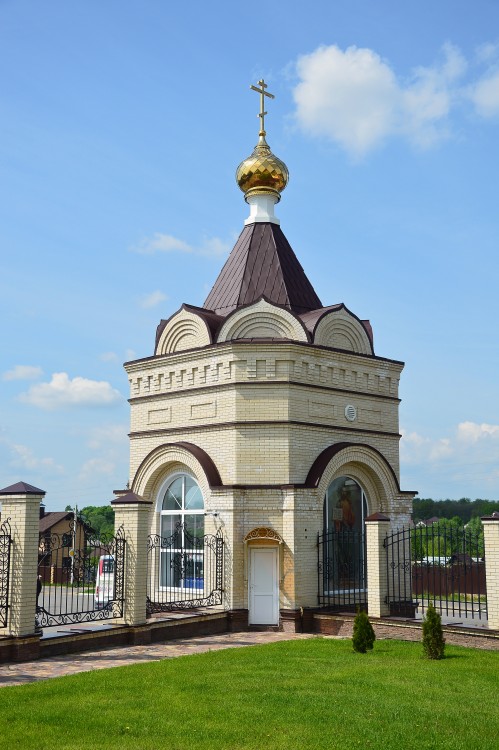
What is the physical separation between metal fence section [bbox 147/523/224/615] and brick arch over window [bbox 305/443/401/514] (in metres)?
2.11

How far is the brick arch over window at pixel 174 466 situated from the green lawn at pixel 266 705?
429cm

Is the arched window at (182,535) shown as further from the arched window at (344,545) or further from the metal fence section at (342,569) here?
the arched window at (344,545)

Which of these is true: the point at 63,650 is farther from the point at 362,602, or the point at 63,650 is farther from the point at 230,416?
the point at 362,602

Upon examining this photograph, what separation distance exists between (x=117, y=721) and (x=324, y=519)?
7.82 m

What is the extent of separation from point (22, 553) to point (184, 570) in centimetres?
480

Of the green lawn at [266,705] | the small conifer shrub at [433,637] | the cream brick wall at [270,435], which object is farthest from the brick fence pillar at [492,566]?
the cream brick wall at [270,435]

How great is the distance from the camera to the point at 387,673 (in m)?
8.88

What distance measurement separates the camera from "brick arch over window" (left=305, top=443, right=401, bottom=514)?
1373 centimetres

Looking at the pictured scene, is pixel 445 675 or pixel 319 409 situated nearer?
pixel 445 675

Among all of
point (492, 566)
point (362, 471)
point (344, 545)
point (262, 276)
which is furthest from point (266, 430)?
point (492, 566)

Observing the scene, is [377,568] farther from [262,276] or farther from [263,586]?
[262,276]

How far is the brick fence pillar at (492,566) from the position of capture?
1075 cm

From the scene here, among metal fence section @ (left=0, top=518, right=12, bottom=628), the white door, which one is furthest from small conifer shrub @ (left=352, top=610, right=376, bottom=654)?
metal fence section @ (left=0, top=518, right=12, bottom=628)

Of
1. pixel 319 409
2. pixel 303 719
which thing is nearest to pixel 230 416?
pixel 319 409
